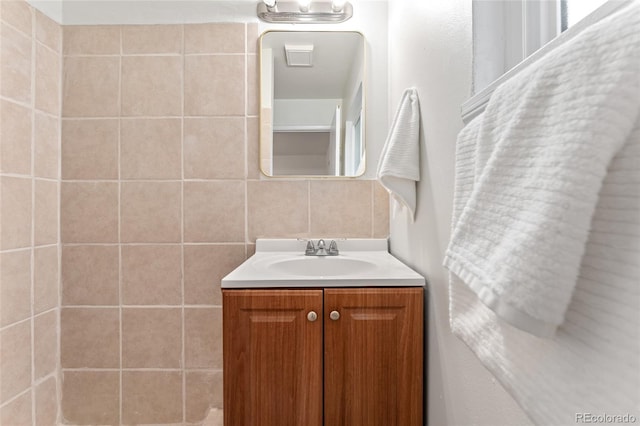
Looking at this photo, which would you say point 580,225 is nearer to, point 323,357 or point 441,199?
point 441,199

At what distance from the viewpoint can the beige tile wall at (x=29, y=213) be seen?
4.21 feet

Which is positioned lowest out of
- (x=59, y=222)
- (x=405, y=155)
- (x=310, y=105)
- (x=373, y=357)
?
(x=373, y=357)

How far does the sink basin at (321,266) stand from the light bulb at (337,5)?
110 cm

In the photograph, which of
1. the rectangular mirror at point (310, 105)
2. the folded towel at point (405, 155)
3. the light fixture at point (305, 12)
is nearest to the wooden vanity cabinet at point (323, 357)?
the folded towel at point (405, 155)

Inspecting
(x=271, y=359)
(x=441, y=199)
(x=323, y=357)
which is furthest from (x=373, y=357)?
(x=441, y=199)

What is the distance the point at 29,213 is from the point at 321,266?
3.95 ft

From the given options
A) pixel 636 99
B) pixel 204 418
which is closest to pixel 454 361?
pixel 636 99

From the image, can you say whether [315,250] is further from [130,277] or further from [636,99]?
[636,99]

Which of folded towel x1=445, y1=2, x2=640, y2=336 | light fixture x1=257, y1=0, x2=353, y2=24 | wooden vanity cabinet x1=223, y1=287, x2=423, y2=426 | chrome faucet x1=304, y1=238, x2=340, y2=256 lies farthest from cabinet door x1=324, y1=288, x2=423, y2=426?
light fixture x1=257, y1=0, x2=353, y2=24

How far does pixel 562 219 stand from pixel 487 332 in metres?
0.25

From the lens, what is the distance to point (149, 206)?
154cm

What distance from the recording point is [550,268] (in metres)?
0.31

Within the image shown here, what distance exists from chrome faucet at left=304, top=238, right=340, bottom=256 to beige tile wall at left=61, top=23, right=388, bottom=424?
8.4 inches

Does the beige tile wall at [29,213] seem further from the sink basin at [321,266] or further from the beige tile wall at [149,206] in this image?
the sink basin at [321,266]
